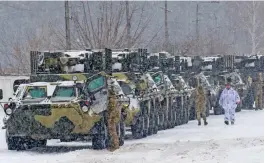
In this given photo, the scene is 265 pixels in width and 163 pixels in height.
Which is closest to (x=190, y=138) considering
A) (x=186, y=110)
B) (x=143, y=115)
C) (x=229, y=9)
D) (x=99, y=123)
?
(x=143, y=115)

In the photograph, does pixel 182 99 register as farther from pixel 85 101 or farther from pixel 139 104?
pixel 85 101

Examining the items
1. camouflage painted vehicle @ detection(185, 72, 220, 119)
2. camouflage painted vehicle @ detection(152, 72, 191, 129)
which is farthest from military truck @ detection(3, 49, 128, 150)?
camouflage painted vehicle @ detection(185, 72, 220, 119)

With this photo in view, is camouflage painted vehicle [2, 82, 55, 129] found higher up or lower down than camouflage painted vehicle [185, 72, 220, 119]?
higher up

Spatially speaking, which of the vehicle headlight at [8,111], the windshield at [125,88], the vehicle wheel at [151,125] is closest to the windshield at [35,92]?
the vehicle headlight at [8,111]

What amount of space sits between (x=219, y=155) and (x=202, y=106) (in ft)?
34.4

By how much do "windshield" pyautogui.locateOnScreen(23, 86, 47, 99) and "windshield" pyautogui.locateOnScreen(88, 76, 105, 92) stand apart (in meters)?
1.17

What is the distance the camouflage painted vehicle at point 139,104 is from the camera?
19.3m

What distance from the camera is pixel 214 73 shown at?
109 ft

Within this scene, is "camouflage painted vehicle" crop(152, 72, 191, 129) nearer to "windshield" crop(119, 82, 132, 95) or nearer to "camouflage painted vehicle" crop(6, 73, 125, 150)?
"windshield" crop(119, 82, 132, 95)

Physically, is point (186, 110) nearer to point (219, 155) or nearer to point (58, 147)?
point (58, 147)

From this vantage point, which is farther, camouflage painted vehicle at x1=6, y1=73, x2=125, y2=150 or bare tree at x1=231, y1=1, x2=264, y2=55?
bare tree at x1=231, y1=1, x2=264, y2=55

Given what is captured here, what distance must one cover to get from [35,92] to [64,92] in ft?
2.63

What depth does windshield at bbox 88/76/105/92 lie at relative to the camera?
1691cm

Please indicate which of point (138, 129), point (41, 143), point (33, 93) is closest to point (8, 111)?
point (33, 93)
